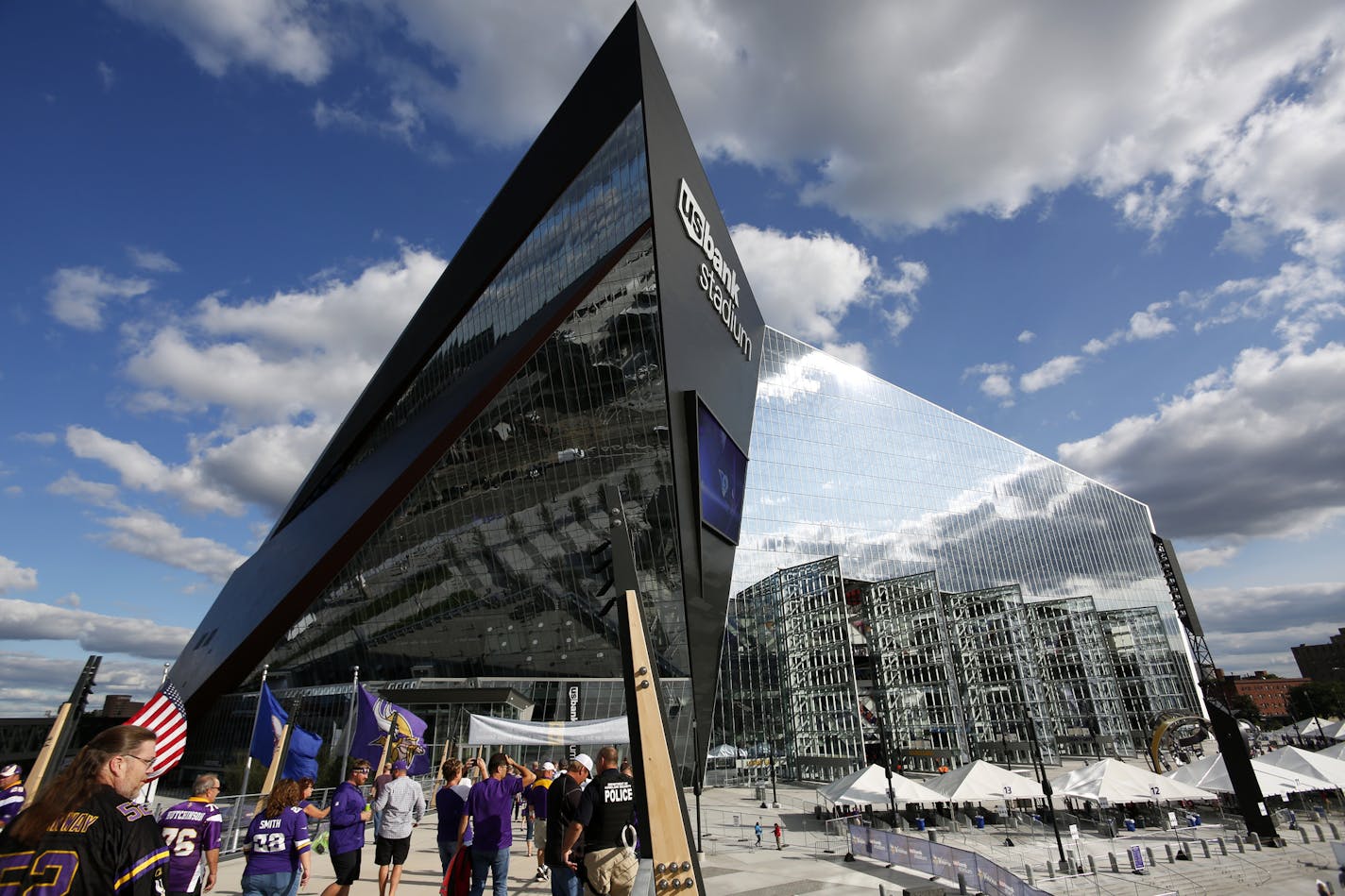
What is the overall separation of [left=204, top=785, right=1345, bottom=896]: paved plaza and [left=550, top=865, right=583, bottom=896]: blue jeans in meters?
4.92

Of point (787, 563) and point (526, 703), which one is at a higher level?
point (787, 563)

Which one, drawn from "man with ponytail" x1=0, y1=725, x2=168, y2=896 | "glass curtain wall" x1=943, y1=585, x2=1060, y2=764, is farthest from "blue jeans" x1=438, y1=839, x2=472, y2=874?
"glass curtain wall" x1=943, y1=585, x2=1060, y2=764

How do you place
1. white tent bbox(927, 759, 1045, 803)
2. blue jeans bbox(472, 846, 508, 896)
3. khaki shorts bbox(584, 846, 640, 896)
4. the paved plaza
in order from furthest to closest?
white tent bbox(927, 759, 1045, 803) → the paved plaza → blue jeans bbox(472, 846, 508, 896) → khaki shorts bbox(584, 846, 640, 896)

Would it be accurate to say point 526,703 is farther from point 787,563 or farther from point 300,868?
point 300,868

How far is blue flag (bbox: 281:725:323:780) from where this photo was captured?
14789 mm

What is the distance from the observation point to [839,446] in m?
59.6

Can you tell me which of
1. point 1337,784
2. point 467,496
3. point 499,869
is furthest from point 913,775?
point 499,869

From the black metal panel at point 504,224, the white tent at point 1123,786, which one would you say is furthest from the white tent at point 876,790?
the black metal panel at point 504,224

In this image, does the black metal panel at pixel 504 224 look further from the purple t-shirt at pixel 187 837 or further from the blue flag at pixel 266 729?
the purple t-shirt at pixel 187 837

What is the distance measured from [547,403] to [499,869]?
27.3 metres

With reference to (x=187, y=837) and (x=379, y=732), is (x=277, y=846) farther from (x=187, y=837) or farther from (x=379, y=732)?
(x=379, y=732)

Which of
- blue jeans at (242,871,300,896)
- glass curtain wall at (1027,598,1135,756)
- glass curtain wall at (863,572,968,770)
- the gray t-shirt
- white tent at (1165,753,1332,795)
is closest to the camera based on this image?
blue jeans at (242,871,300,896)

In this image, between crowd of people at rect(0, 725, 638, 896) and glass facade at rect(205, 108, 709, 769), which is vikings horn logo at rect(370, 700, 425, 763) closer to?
crowd of people at rect(0, 725, 638, 896)

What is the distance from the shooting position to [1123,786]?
25.3m
